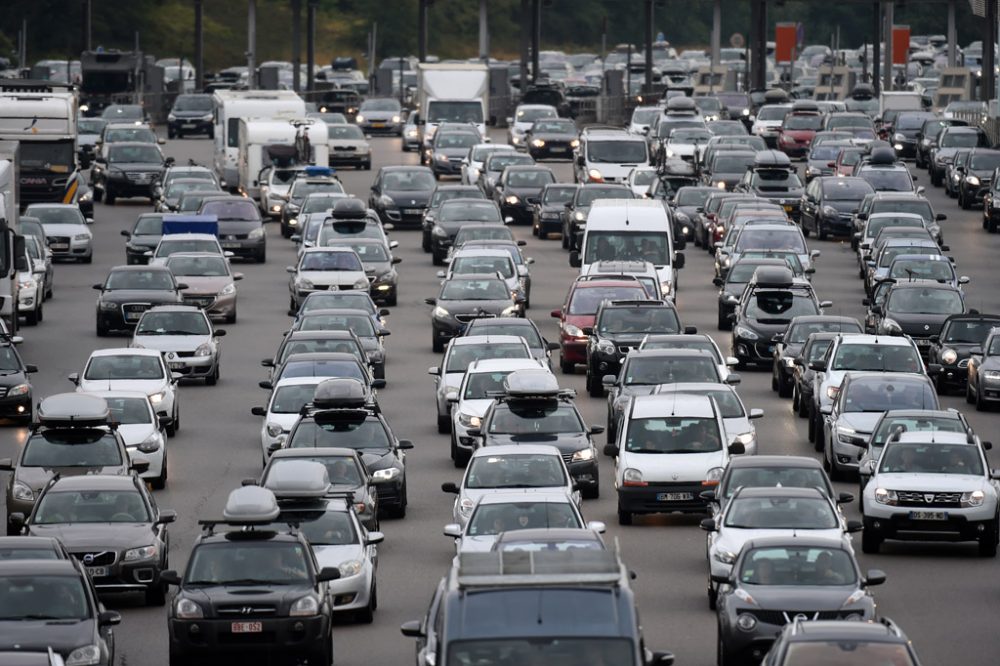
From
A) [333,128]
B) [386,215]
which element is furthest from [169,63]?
[386,215]

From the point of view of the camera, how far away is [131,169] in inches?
2741

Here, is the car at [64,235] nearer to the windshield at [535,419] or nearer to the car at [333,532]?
the windshield at [535,419]

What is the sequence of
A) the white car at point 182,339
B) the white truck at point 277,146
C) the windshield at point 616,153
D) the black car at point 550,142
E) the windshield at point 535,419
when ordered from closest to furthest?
the windshield at point 535,419, the white car at point 182,339, the windshield at point 616,153, the white truck at point 277,146, the black car at point 550,142

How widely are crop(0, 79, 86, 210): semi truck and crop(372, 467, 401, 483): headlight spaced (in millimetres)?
31147

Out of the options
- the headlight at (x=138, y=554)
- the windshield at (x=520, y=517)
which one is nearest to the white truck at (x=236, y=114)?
the headlight at (x=138, y=554)

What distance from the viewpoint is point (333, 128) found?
8012 centimetres

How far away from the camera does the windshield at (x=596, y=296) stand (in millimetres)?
42719

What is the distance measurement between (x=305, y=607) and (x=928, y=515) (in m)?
8.74

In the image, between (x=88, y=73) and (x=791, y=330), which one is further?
(x=88, y=73)

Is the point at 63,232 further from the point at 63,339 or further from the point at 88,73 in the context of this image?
the point at 88,73

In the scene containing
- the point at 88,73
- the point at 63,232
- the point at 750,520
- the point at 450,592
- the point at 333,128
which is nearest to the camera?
the point at 450,592

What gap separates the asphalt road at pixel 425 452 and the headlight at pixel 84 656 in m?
1.99

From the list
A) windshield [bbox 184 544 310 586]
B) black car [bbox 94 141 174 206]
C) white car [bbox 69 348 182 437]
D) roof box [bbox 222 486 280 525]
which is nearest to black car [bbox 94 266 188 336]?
white car [bbox 69 348 182 437]

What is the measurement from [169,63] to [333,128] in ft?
193
